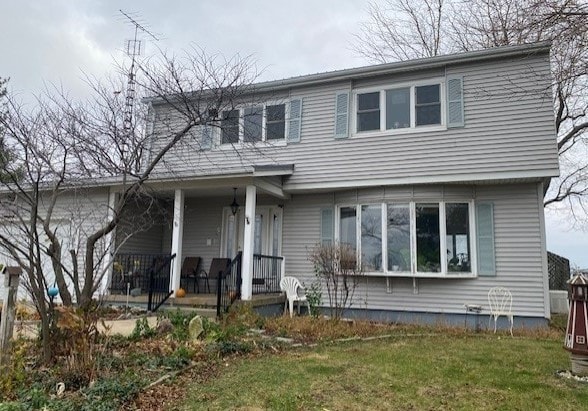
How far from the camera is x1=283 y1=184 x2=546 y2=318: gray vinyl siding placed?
364 inches

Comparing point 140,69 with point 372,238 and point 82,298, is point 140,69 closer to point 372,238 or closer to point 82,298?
point 82,298

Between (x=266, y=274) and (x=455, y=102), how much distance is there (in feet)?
19.8

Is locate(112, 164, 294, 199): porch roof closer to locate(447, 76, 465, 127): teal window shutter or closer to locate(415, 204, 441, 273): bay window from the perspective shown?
locate(415, 204, 441, 273): bay window

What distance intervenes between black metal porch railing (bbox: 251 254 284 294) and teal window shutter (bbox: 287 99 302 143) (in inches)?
122

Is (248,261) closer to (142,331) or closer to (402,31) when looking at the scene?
(142,331)

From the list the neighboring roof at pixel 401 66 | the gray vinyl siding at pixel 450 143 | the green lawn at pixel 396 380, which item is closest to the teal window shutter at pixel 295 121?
the gray vinyl siding at pixel 450 143

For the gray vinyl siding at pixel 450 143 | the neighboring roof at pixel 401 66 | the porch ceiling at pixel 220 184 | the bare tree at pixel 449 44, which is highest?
the bare tree at pixel 449 44

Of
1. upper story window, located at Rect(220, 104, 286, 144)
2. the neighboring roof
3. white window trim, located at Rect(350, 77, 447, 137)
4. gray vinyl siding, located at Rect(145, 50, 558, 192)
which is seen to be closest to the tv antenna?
the neighboring roof

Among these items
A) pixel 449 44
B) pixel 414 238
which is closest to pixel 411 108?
pixel 414 238

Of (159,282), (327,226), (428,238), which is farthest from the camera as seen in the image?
(327,226)

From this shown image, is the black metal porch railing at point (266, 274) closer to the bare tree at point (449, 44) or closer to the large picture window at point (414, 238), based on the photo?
the large picture window at point (414, 238)

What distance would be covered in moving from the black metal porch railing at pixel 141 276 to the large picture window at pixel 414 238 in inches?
169

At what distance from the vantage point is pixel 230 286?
31.3ft

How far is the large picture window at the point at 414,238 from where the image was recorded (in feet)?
A: 32.2
